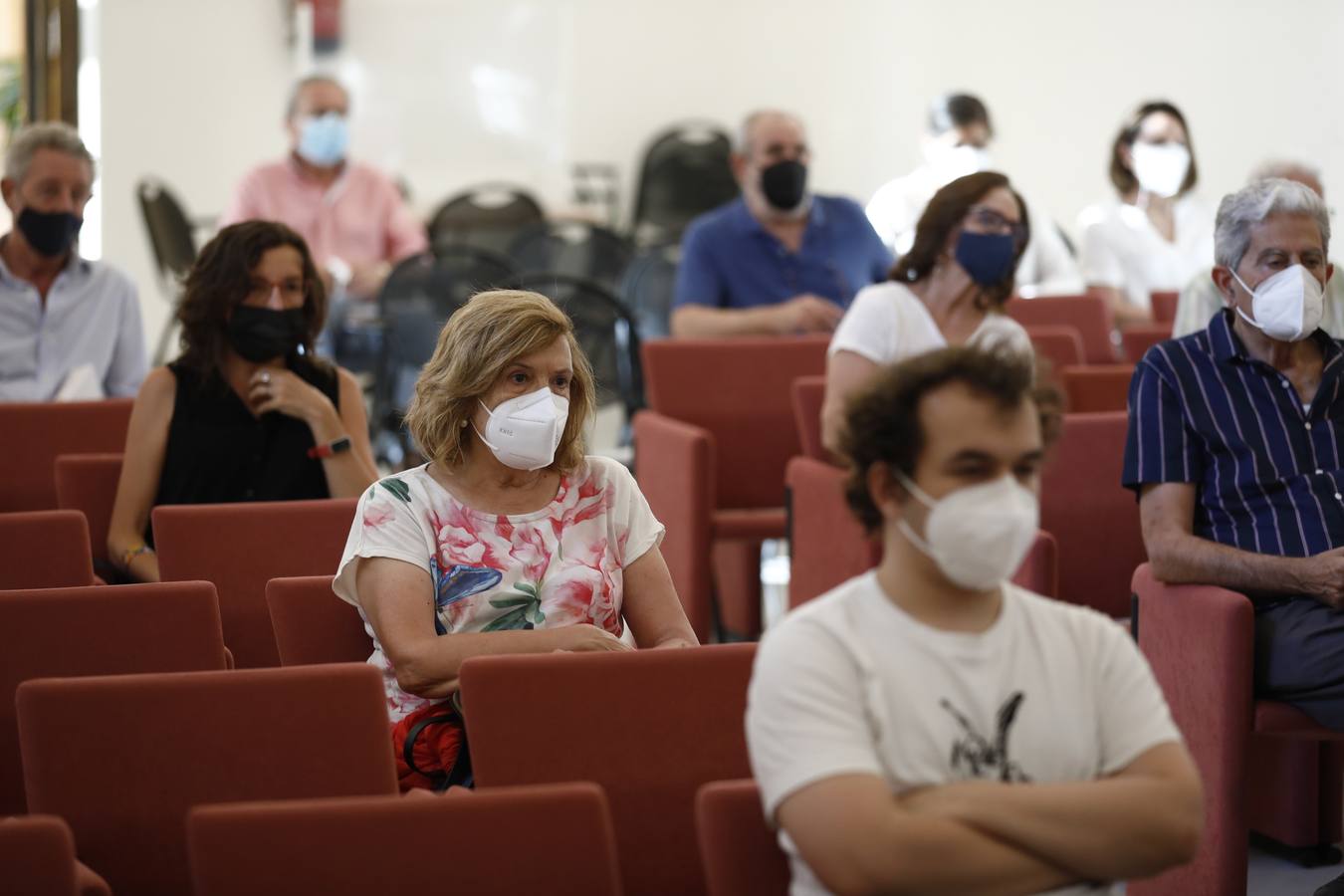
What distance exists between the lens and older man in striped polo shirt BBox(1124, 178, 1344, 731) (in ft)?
9.62

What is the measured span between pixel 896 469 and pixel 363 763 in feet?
2.53

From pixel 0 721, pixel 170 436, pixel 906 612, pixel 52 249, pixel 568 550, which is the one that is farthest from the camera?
pixel 52 249

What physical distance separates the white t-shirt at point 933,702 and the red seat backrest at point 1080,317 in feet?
12.6

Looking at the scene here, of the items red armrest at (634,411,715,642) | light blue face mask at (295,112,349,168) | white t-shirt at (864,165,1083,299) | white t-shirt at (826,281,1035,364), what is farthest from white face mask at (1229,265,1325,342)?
light blue face mask at (295,112,349,168)

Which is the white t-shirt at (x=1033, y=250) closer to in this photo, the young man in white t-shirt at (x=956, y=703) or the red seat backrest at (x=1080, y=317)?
the red seat backrest at (x=1080, y=317)

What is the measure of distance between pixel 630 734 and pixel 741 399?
2.57m

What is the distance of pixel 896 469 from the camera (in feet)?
5.89

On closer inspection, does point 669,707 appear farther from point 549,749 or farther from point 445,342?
point 445,342

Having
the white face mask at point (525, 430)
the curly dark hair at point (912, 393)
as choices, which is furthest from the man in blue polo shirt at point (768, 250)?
the curly dark hair at point (912, 393)

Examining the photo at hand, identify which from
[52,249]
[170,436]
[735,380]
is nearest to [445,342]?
[170,436]

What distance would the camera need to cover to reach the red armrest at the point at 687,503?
13.9 ft

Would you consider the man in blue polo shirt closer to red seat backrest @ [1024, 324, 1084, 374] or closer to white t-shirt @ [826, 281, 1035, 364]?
red seat backrest @ [1024, 324, 1084, 374]

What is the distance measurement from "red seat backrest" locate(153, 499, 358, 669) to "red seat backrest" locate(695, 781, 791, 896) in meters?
1.41

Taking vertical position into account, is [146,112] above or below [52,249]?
above
